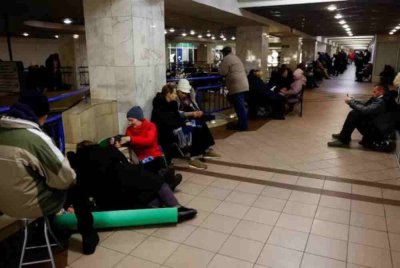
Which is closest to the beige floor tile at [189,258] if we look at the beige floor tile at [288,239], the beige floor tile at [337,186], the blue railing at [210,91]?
the beige floor tile at [288,239]

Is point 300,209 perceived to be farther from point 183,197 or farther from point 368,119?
point 368,119

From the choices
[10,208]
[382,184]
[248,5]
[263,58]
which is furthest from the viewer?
[263,58]

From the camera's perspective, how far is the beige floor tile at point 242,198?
11.3 feet

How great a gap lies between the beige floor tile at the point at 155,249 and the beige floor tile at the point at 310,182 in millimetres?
1920

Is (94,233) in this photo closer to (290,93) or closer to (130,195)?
(130,195)

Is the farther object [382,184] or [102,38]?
[102,38]

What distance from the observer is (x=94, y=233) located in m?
2.63

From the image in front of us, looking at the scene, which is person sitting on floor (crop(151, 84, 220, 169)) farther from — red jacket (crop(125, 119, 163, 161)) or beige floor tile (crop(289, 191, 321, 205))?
beige floor tile (crop(289, 191, 321, 205))

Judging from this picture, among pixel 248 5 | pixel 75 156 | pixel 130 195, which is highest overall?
pixel 248 5

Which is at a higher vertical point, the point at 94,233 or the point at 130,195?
the point at 130,195

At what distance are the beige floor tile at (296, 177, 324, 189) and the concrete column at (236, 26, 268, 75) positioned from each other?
24.4 feet

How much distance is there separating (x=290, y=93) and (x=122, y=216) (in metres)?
5.99

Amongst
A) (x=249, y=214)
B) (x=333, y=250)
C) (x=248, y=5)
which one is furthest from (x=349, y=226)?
(x=248, y=5)

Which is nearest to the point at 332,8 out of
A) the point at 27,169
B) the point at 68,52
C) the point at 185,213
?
the point at 185,213
